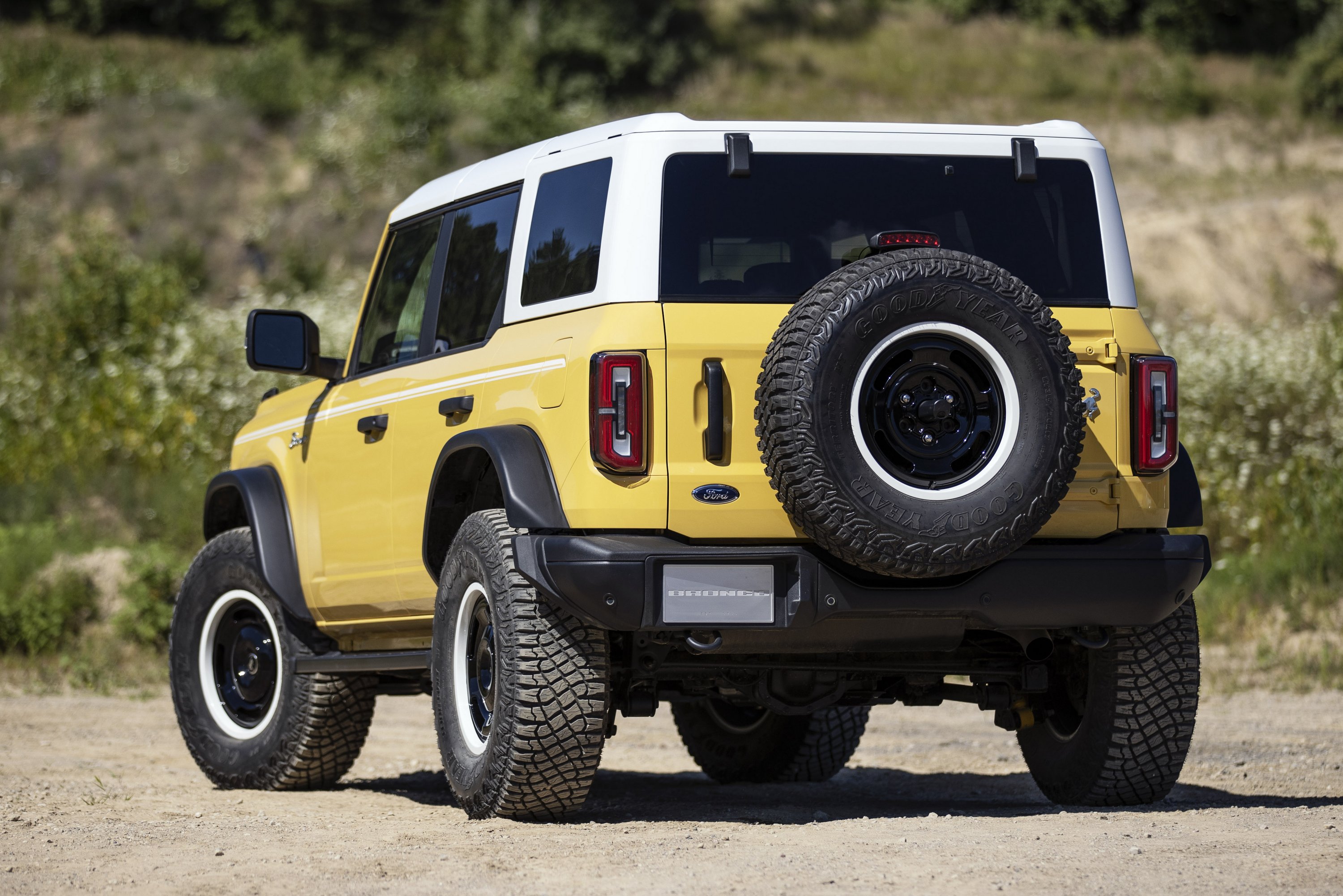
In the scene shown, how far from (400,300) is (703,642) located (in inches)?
88.1

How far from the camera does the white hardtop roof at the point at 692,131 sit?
198 inches

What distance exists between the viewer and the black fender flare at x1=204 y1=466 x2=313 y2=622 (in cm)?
663

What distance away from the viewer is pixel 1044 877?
13.1ft

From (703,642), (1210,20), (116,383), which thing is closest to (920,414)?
(703,642)

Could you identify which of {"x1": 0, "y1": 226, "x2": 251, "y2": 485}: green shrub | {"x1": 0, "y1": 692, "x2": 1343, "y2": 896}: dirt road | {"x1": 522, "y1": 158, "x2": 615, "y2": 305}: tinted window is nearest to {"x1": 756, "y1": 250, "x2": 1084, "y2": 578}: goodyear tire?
{"x1": 522, "y1": 158, "x2": 615, "y2": 305}: tinted window

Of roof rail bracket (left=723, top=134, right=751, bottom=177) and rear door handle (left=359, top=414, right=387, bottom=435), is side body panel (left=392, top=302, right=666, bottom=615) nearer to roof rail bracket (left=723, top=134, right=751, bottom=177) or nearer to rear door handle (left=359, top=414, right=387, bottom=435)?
rear door handle (left=359, top=414, right=387, bottom=435)

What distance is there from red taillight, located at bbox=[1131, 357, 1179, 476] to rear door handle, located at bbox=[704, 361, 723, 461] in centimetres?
132

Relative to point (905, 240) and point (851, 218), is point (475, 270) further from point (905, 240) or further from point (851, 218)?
point (905, 240)

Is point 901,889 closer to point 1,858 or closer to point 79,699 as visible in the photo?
point 1,858

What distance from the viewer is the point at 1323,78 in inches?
1425

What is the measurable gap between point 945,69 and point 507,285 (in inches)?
1466

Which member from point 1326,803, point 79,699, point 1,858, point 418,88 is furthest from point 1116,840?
point 418,88

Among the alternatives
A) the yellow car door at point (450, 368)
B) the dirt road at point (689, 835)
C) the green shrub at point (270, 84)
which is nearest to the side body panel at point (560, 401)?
the yellow car door at point (450, 368)

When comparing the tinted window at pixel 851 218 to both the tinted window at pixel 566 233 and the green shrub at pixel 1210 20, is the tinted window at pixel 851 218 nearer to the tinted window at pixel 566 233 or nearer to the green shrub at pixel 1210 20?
the tinted window at pixel 566 233
